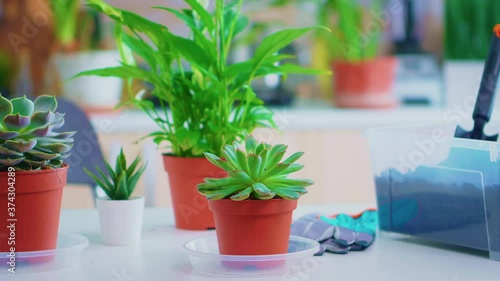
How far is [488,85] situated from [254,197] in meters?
0.42

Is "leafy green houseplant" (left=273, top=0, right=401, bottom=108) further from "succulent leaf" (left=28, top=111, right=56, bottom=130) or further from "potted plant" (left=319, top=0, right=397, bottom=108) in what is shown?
"succulent leaf" (left=28, top=111, right=56, bottom=130)

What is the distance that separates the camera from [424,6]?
309 cm

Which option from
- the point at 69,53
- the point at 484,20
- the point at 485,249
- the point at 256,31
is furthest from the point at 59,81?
the point at 485,249

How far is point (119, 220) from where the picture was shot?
1188 mm

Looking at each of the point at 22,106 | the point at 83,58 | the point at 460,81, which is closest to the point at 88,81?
the point at 83,58

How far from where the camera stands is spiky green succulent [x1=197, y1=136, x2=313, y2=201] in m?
Answer: 0.99

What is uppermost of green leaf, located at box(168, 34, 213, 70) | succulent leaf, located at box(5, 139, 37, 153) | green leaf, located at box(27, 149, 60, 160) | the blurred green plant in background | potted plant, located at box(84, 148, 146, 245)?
the blurred green plant in background

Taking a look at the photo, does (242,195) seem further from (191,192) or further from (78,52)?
(78,52)

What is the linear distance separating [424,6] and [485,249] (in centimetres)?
209

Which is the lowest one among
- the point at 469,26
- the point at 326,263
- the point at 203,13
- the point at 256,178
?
the point at 326,263

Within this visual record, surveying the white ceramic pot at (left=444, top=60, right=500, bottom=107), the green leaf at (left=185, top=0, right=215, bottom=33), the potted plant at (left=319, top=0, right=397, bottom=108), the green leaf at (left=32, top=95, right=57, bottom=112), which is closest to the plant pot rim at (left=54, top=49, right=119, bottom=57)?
the potted plant at (left=319, top=0, right=397, bottom=108)

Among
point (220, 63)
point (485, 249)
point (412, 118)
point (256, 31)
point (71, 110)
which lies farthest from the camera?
point (256, 31)

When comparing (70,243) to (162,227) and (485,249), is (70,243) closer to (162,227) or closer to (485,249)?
(162,227)

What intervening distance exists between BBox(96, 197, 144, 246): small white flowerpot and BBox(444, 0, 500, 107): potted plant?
197 centimetres
